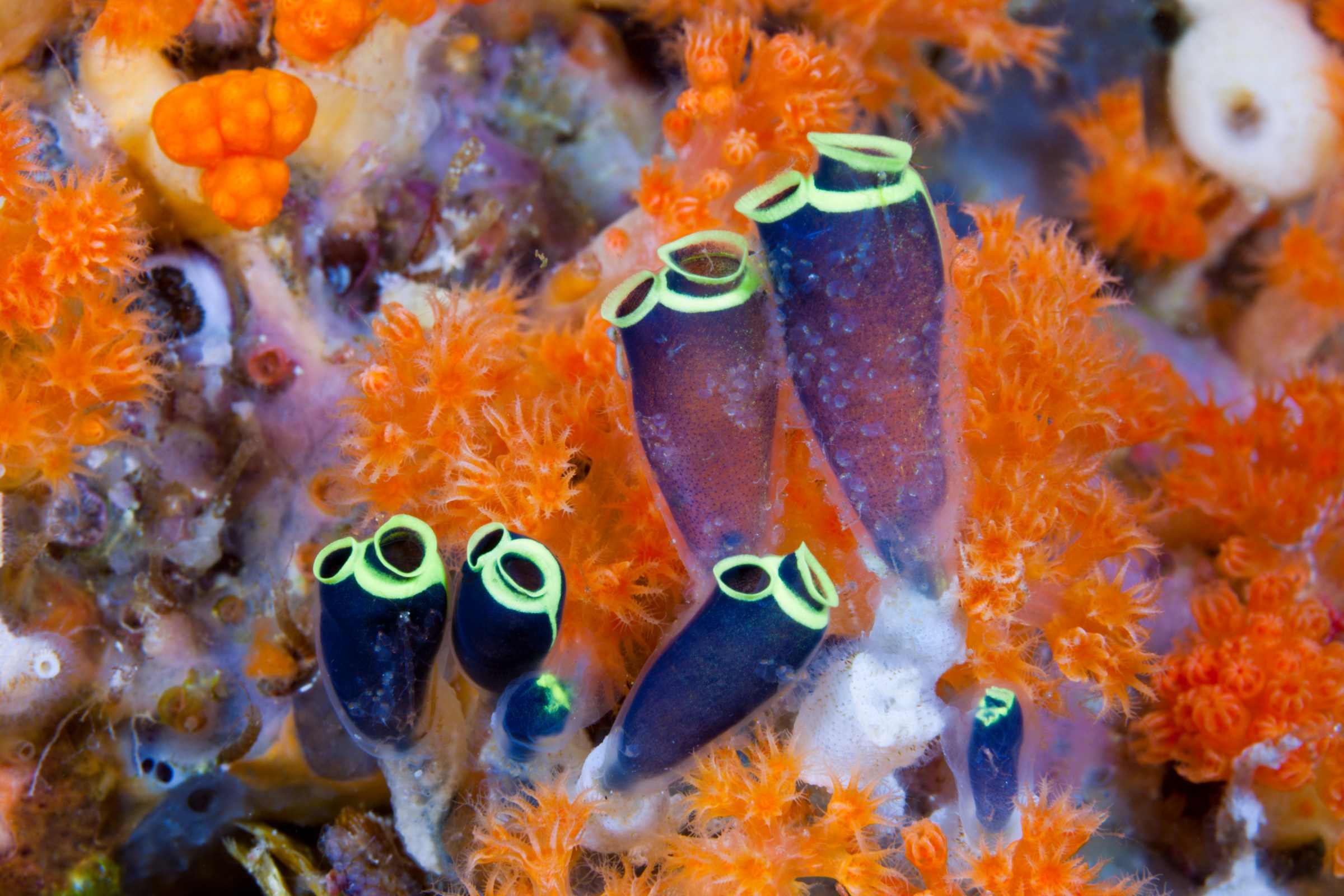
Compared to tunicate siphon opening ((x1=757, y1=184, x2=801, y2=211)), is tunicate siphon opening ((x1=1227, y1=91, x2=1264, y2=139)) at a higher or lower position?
lower

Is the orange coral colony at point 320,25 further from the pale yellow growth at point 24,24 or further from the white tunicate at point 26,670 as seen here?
the white tunicate at point 26,670

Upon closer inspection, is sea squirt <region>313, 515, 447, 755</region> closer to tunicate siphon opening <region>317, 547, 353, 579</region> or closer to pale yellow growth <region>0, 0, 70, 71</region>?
tunicate siphon opening <region>317, 547, 353, 579</region>

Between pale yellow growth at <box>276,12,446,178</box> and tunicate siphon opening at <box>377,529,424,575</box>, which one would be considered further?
pale yellow growth at <box>276,12,446,178</box>

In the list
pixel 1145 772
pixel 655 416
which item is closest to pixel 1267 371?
pixel 1145 772

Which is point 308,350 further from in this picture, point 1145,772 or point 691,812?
point 1145,772

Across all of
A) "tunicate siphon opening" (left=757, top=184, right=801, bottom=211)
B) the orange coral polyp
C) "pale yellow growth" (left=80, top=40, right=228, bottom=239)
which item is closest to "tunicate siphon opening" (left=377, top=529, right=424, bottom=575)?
"tunicate siphon opening" (left=757, top=184, right=801, bottom=211)

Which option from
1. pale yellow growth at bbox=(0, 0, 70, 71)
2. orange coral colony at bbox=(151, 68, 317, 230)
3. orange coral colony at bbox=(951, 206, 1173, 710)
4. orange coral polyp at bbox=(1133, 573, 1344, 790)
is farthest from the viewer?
orange coral polyp at bbox=(1133, 573, 1344, 790)
